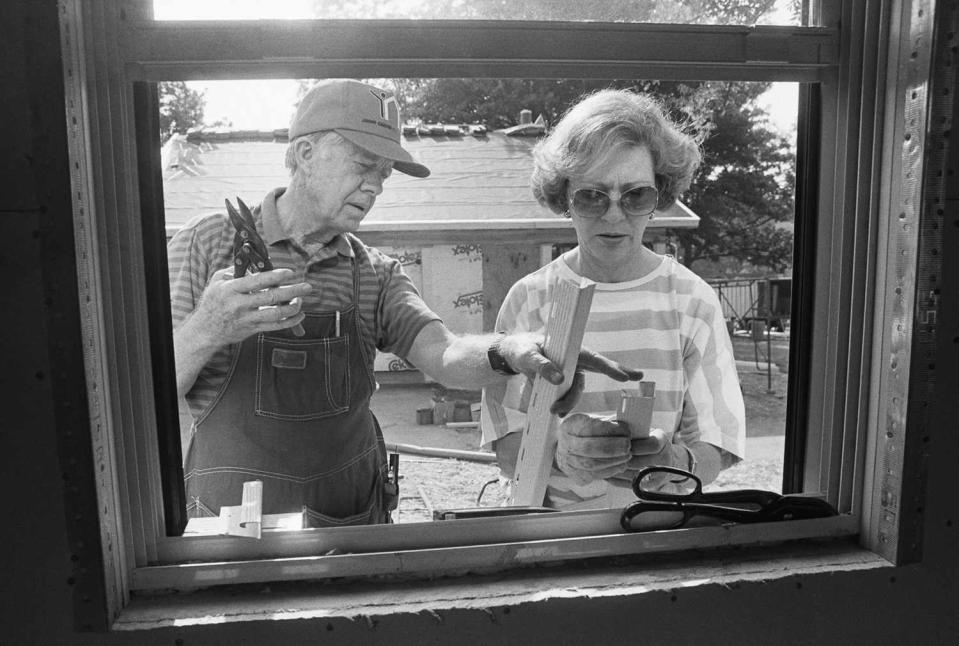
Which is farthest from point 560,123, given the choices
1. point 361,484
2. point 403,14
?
point 361,484

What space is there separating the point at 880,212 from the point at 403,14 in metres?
0.84

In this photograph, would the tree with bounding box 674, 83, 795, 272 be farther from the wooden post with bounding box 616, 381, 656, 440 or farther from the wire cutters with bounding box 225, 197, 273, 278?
the wire cutters with bounding box 225, 197, 273, 278

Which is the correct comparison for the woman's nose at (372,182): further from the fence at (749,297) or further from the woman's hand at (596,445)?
the fence at (749,297)

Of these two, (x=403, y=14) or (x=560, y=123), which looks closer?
(x=403, y=14)

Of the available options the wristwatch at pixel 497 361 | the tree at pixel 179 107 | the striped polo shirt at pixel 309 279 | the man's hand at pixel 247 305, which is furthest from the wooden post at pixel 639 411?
the tree at pixel 179 107

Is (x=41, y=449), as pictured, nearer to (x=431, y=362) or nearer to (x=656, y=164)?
(x=431, y=362)

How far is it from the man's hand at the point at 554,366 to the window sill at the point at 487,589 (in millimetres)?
298

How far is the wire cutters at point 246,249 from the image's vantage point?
4.54 ft

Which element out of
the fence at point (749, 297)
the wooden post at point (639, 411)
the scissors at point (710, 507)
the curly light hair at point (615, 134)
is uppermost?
the curly light hair at point (615, 134)

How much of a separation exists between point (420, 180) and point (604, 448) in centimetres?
72

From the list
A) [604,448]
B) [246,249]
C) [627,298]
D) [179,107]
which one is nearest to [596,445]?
[604,448]

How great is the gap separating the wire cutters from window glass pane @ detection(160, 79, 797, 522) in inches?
6.0

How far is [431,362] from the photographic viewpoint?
66.7 inches

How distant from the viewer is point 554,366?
1.31 m
